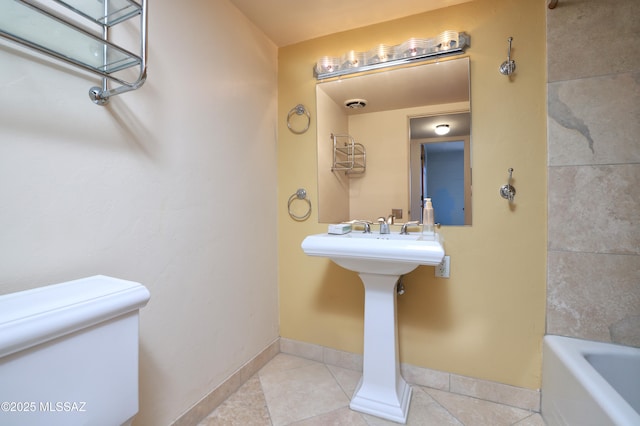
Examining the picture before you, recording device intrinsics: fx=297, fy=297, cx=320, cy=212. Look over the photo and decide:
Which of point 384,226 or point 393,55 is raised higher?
point 393,55

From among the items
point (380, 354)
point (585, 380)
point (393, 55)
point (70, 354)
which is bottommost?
point (380, 354)

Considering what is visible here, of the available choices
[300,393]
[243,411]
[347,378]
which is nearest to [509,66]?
[347,378]

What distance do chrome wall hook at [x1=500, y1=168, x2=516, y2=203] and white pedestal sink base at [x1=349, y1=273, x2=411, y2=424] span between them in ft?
2.27

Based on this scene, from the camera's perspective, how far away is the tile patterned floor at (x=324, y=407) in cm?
138

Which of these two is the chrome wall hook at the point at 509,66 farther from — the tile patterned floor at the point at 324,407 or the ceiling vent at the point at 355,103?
the tile patterned floor at the point at 324,407

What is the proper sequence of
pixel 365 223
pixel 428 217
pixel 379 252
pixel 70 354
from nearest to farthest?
pixel 70 354, pixel 379 252, pixel 428 217, pixel 365 223

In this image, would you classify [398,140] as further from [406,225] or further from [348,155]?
[406,225]

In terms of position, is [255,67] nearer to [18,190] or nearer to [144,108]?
[144,108]

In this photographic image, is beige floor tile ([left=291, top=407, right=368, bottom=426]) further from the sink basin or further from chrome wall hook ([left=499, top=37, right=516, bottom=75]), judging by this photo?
chrome wall hook ([left=499, top=37, right=516, bottom=75])

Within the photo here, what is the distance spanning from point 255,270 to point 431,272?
3.35ft

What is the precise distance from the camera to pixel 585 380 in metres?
1.07

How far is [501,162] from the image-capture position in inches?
59.6

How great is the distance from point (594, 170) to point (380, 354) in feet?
4.30

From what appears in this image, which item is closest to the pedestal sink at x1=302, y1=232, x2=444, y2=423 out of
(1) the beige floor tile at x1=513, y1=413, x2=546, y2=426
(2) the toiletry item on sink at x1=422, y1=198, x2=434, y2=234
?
(2) the toiletry item on sink at x1=422, y1=198, x2=434, y2=234
